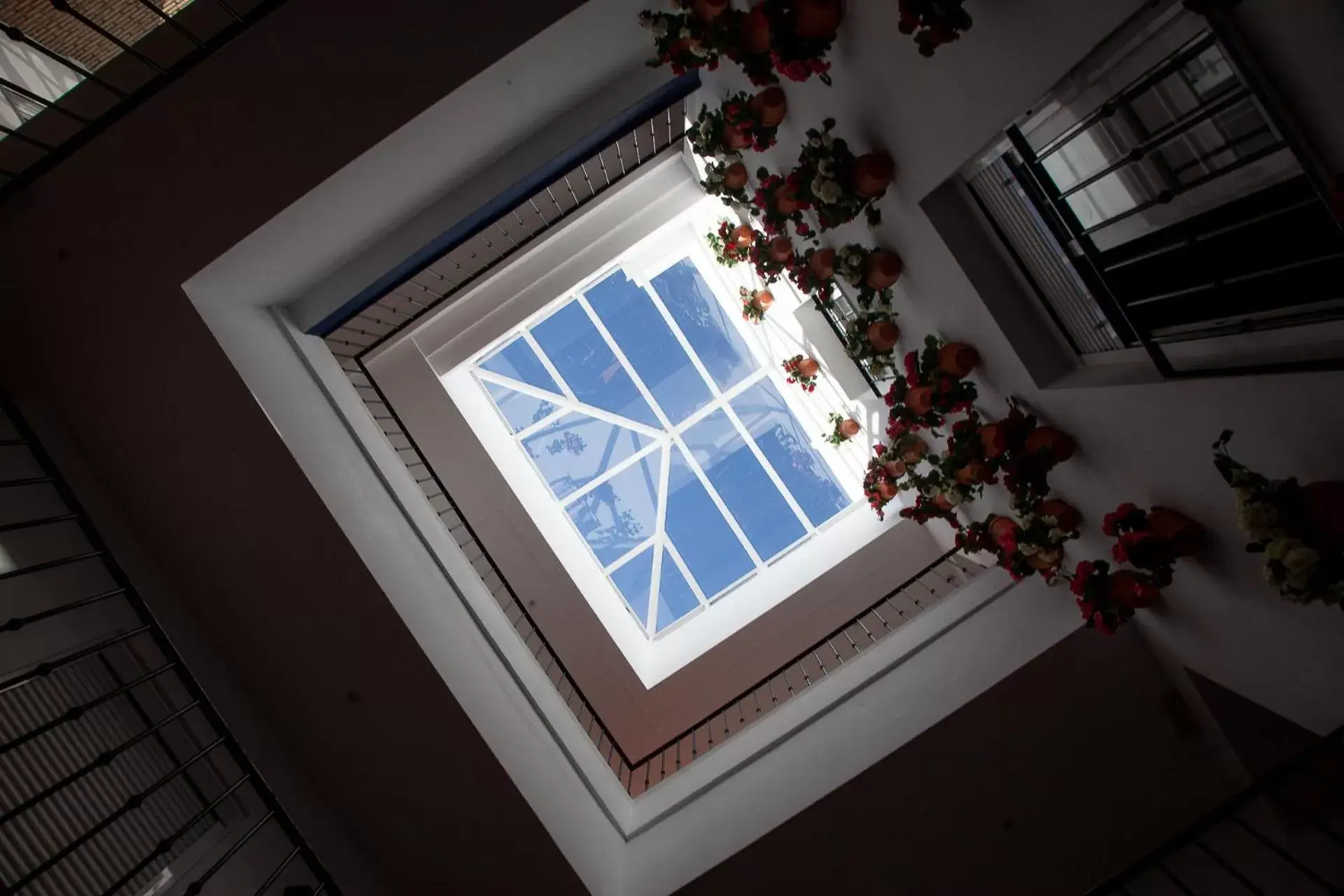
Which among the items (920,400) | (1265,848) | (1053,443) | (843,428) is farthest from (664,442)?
(1265,848)

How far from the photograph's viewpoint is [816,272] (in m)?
3.63

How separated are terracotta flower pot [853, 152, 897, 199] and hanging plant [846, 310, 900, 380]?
2.48 feet

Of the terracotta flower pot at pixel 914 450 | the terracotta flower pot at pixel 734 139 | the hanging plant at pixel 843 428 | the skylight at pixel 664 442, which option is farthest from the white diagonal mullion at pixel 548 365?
the terracotta flower pot at pixel 914 450

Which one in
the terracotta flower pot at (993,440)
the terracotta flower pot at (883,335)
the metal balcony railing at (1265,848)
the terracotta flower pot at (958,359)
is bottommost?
the metal balcony railing at (1265,848)

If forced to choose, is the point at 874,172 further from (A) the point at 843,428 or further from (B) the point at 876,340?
(A) the point at 843,428

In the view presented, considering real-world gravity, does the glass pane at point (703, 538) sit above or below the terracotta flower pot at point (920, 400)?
below

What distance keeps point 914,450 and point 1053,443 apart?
3.44 ft

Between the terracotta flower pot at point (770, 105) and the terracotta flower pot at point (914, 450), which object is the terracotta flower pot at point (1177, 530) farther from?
the terracotta flower pot at point (770, 105)

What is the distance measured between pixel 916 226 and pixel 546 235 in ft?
9.11

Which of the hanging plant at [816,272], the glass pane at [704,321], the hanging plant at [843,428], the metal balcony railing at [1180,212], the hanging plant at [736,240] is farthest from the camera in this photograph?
the glass pane at [704,321]

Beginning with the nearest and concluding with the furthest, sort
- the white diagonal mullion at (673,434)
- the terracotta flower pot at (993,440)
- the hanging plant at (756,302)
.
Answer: the terracotta flower pot at (993,440) → the hanging plant at (756,302) → the white diagonal mullion at (673,434)

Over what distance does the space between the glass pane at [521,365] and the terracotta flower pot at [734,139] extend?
129 inches

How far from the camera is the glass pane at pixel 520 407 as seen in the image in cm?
653

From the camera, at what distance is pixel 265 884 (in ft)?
9.60
